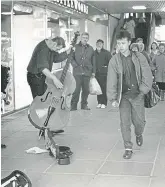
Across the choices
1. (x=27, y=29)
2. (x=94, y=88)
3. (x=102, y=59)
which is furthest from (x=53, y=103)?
(x=27, y=29)

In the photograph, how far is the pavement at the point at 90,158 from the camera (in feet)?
15.9

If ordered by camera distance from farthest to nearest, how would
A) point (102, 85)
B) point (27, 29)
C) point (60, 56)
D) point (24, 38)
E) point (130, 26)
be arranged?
point (130, 26), point (27, 29), point (24, 38), point (102, 85), point (60, 56)

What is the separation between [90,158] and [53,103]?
1021mm

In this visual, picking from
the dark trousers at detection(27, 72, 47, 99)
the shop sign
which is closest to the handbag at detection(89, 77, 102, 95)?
the shop sign

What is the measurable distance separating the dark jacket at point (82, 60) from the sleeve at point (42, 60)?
11.5 feet

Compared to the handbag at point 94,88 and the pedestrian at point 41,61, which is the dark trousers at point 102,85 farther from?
the pedestrian at point 41,61

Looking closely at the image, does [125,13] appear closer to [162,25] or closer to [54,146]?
[162,25]

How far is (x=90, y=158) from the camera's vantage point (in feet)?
19.1

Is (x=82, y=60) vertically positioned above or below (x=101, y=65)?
above

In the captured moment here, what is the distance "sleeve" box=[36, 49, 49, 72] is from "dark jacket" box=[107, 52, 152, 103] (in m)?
1.19

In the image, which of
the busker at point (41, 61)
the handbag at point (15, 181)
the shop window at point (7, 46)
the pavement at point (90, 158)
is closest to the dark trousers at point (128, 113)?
the pavement at point (90, 158)

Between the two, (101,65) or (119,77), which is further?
(101,65)

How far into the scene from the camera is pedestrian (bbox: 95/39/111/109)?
1062 centimetres

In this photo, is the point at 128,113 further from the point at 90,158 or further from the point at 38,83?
the point at 38,83
